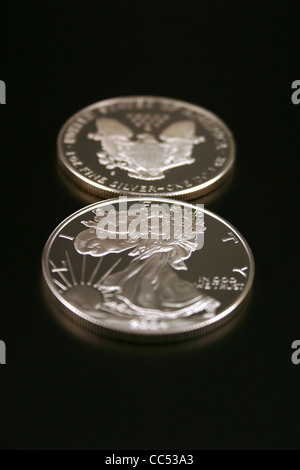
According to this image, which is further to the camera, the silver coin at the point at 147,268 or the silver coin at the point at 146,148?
the silver coin at the point at 146,148

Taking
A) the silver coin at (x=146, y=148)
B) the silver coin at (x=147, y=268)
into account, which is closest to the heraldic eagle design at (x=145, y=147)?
the silver coin at (x=146, y=148)

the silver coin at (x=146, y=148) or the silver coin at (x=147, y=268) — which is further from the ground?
the silver coin at (x=146, y=148)

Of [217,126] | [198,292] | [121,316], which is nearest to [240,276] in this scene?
[198,292]

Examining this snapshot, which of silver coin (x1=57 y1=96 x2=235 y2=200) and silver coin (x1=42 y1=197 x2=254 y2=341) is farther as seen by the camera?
silver coin (x1=57 y1=96 x2=235 y2=200)

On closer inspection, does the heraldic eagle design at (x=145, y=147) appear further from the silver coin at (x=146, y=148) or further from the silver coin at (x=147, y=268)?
the silver coin at (x=147, y=268)

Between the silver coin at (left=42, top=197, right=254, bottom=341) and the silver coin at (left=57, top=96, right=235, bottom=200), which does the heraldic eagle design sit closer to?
the silver coin at (left=57, top=96, right=235, bottom=200)

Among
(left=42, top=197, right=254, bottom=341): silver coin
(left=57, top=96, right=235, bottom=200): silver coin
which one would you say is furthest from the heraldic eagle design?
(left=42, top=197, right=254, bottom=341): silver coin
